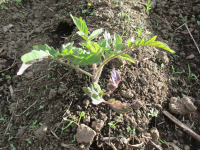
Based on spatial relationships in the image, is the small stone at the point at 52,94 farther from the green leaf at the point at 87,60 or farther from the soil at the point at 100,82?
the green leaf at the point at 87,60

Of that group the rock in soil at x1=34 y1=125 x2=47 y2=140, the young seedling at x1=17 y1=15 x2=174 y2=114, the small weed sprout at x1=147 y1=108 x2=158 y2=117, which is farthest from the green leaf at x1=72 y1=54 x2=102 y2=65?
the small weed sprout at x1=147 y1=108 x2=158 y2=117

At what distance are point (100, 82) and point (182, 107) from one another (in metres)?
0.83

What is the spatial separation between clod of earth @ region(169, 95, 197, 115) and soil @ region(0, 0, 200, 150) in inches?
1.3

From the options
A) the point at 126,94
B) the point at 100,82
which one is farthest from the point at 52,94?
the point at 126,94

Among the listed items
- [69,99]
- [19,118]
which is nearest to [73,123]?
[69,99]

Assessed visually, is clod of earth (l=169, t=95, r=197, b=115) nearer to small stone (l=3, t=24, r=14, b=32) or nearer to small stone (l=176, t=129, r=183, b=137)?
small stone (l=176, t=129, r=183, b=137)

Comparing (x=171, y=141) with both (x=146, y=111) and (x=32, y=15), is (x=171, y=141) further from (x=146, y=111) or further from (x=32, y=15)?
(x=32, y=15)

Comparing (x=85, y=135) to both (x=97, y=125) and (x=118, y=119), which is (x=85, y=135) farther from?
(x=118, y=119)

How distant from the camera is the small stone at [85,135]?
1.21 meters

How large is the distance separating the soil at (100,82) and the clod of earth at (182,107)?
0.03 m

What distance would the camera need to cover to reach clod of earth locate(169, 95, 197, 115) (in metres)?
1.51

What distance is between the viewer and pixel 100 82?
1.51 meters

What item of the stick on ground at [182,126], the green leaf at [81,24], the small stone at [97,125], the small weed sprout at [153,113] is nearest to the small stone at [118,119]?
the small stone at [97,125]

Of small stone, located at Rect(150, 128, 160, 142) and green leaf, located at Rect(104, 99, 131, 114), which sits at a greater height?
green leaf, located at Rect(104, 99, 131, 114)
